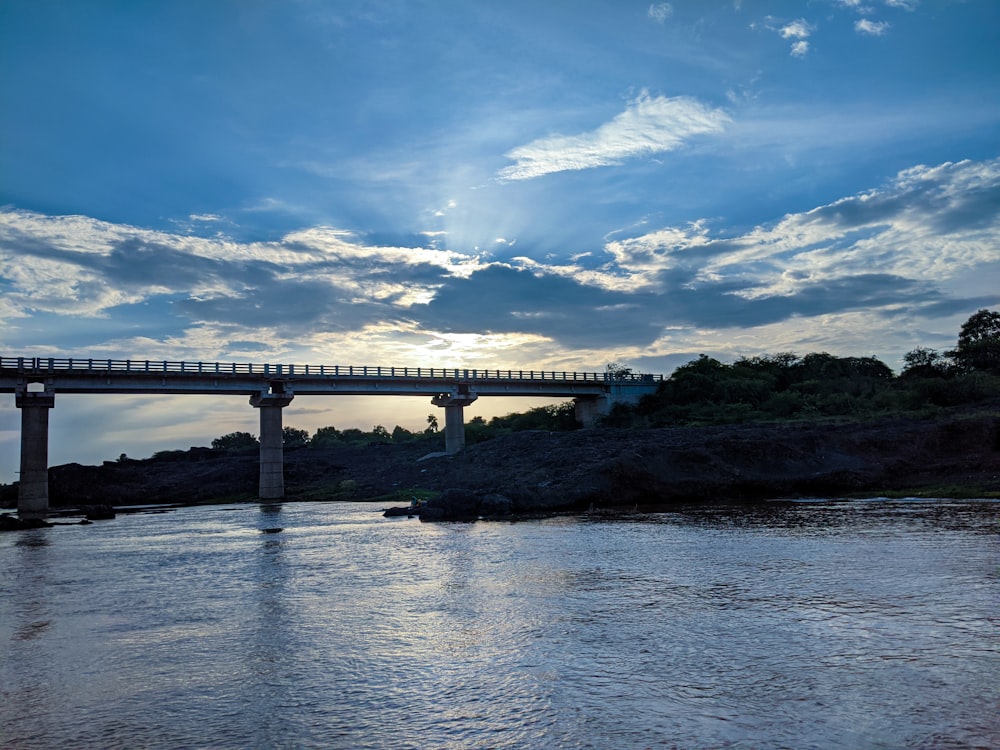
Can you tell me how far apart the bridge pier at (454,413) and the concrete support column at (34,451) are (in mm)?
41398

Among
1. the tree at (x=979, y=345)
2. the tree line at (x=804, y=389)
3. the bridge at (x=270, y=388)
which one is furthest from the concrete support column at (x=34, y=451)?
the tree at (x=979, y=345)

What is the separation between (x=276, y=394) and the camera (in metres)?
78.4

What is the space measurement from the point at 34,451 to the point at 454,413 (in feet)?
145

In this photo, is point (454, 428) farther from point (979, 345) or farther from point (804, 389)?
point (979, 345)

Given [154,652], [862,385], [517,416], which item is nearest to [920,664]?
[154,652]

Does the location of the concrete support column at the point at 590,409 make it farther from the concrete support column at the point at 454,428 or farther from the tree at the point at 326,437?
the tree at the point at 326,437

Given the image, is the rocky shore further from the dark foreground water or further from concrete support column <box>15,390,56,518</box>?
concrete support column <box>15,390,56,518</box>

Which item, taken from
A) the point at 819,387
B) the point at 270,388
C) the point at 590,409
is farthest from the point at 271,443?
the point at 819,387

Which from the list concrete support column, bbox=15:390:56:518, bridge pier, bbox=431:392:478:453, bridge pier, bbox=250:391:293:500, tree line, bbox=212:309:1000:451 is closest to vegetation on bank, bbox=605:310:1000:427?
tree line, bbox=212:309:1000:451

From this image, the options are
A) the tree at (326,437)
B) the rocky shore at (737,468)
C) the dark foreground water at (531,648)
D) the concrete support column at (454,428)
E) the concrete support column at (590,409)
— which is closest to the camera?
the dark foreground water at (531,648)

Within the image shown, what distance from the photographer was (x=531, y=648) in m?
12.0

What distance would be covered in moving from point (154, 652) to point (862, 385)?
3299 inches

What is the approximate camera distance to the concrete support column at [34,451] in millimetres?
62625

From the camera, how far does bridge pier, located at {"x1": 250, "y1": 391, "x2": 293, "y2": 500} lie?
7638cm
